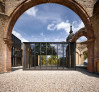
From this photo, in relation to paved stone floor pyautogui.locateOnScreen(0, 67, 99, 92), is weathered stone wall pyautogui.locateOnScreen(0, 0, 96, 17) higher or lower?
higher

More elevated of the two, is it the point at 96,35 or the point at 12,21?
the point at 12,21

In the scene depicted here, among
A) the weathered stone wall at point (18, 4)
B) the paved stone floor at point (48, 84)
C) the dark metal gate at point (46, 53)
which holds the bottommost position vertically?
the paved stone floor at point (48, 84)

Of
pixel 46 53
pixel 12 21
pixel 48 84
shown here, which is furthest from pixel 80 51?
pixel 48 84

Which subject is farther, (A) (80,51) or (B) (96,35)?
(A) (80,51)

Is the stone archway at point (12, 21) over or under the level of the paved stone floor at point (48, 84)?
over

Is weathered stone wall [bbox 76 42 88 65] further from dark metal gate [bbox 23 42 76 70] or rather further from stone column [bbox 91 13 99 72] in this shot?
stone column [bbox 91 13 99 72]

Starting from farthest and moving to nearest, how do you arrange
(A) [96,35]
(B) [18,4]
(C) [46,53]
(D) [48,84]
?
(C) [46,53] → (B) [18,4] → (A) [96,35] → (D) [48,84]

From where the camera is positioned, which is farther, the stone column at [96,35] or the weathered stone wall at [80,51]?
the weathered stone wall at [80,51]

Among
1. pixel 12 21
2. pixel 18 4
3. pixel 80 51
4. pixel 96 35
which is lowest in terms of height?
pixel 80 51

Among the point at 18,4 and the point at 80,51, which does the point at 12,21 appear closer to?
the point at 18,4

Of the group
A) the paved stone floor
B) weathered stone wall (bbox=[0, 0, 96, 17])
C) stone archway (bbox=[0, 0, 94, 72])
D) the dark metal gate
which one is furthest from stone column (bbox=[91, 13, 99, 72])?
the dark metal gate

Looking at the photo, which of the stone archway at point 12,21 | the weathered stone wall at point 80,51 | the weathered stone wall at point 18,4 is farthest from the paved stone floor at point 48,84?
the weathered stone wall at point 80,51

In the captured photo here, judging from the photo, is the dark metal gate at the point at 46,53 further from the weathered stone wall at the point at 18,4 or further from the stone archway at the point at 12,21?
the weathered stone wall at the point at 18,4

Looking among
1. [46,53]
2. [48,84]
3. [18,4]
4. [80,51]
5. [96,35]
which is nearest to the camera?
[48,84]
